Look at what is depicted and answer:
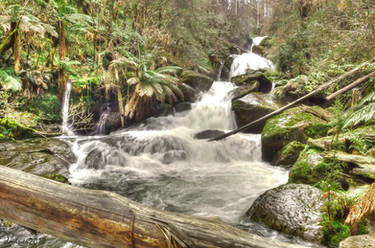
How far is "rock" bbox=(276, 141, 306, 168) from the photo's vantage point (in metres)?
6.39

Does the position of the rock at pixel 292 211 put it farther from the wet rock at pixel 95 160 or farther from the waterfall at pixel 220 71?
the waterfall at pixel 220 71

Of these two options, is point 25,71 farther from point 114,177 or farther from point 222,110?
point 222,110

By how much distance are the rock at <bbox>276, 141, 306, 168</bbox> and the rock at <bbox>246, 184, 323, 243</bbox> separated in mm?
2695

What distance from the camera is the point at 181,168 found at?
25.6 feet

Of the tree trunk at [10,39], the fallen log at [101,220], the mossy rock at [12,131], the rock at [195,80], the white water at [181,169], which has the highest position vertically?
the tree trunk at [10,39]

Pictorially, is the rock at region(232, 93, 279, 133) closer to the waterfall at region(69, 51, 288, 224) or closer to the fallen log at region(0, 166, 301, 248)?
the waterfall at region(69, 51, 288, 224)

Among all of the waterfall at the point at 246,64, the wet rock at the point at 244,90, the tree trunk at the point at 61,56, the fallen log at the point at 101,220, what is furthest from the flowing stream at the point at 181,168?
the waterfall at the point at 246,64

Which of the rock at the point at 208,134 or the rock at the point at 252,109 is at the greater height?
the rock at the point at 252,109

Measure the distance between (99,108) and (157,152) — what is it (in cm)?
396

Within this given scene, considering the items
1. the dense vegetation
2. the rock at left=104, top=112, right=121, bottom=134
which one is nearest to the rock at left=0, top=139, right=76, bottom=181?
the dense vegetation

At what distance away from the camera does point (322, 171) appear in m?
4.42

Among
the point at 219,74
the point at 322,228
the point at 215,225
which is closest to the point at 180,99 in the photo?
the point at 219,74

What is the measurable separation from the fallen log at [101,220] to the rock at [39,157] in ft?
12.2

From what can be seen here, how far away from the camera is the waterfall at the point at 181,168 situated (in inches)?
210
